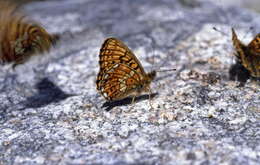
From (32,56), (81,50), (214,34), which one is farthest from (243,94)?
(32,56)

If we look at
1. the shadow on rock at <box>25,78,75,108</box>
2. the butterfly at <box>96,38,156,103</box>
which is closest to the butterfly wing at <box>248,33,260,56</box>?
the butterfly at <box>96,38,156,103</box>

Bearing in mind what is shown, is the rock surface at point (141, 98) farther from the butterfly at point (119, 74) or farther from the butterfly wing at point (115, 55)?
the butterfly wing at point (115, 55)

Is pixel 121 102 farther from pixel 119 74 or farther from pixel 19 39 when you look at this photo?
pixel 19 39

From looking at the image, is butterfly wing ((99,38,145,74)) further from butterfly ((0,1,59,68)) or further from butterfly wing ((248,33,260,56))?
butterfly wing ((248,33,260,56))

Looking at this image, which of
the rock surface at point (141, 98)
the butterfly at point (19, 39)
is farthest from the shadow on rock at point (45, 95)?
the butterfly at point (19, 39)

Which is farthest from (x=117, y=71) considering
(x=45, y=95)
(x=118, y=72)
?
(x=45, y=95)

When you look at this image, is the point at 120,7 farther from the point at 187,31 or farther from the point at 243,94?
the point at 243,94

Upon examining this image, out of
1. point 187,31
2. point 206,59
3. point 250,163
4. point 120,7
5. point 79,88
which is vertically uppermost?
point 120,7
